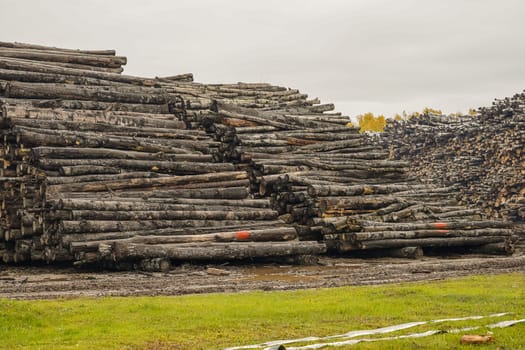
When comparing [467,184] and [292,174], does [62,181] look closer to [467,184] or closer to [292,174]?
[292,174]

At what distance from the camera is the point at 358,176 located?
27.7 meters

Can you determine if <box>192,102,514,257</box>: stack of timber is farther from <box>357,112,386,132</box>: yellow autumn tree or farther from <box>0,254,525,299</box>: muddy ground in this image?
<box>357,112,386,132</box>: yellow autumn tree

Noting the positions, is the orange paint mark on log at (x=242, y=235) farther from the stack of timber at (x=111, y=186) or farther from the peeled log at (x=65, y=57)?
the peeled log at (x=65, y=57)

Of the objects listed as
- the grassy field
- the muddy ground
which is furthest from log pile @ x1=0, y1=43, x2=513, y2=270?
the grassy field

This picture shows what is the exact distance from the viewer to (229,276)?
19562 millimetres

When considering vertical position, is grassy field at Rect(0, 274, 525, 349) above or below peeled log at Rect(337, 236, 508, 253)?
below

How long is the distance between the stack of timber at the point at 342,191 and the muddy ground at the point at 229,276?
3.41 feet

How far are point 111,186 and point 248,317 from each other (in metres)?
10.6

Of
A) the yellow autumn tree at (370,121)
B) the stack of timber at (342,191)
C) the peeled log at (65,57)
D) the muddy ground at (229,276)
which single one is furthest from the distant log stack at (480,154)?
the yellow autumn tree at (370,121)

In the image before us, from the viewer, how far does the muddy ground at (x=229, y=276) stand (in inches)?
643

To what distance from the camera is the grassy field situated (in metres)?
10.2

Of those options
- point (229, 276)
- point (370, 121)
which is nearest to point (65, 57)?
point (229, 276)

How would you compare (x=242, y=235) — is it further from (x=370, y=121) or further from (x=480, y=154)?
(x=370, y=121)

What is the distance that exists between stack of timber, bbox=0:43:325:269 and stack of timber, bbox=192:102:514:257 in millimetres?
1159
